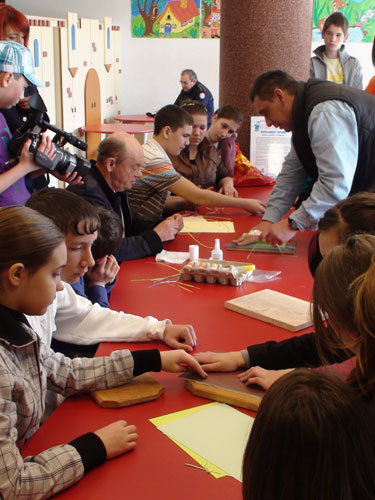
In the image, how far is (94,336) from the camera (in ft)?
6.19

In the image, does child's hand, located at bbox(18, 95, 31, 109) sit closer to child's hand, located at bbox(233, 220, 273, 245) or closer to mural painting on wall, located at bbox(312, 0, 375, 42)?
child's hand, located at bbox(233, 220, 273, 245)

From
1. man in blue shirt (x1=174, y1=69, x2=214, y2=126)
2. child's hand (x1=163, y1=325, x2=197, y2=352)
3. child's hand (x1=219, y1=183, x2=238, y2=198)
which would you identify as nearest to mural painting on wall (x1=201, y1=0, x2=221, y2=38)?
man in blue shirt (x1=174, y1=69, x2=214, y2=126)

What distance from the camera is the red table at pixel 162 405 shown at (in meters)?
1.17

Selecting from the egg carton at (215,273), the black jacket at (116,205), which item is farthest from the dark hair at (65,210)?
the black jacket at (116,205)

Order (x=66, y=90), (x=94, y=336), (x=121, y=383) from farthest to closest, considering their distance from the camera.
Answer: (x=66, y=90) < (x=94, y=336) < (x=121, y=383)

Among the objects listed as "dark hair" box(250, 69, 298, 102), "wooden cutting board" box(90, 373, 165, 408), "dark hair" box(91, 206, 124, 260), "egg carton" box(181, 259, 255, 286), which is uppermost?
"dark hair" box(250, 69, 298, 102)

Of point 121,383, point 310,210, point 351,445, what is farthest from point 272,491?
point 310,210

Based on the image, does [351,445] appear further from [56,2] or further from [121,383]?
[56,2]

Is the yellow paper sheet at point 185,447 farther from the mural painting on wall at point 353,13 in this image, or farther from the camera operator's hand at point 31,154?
the mural painting on wall at point 353,13

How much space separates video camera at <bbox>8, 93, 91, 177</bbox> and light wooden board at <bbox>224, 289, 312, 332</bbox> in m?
1.05

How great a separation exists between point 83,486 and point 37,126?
1.82 metres

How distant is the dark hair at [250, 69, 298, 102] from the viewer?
2.97 meters

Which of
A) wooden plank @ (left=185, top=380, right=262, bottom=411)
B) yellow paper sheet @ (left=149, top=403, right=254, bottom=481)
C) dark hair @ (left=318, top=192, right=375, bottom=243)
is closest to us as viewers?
yellow paper sheet @ (left=149, top=403, right=254, bottom=481)

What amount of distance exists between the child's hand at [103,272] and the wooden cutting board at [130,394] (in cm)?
72
